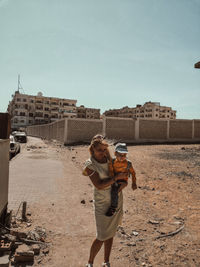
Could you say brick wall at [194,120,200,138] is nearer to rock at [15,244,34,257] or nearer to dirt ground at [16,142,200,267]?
dirt ground at [16,142,200,267]

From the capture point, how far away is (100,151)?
2240mm

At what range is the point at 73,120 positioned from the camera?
64.2ft

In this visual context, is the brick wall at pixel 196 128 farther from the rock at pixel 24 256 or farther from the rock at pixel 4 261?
the rock at pixel 4 261

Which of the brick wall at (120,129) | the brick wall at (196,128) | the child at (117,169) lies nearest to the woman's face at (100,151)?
the child at (117,169)

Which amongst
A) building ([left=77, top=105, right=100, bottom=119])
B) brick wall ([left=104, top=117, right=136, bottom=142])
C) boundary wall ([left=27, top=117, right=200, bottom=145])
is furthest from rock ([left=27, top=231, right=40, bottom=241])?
building ([left=77, top=105, right=100, bottom=119])

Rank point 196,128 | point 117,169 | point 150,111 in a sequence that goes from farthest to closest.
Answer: point 150,111 < point 196,128 < point 117,169

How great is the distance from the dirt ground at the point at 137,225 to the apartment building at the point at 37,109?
63.7 meters

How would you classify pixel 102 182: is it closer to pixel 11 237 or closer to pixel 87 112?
pixel 11 237

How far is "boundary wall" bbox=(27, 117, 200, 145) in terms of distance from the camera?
64.4ft

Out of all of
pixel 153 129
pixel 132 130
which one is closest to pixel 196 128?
pixel 153 129

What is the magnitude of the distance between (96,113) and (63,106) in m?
19.4

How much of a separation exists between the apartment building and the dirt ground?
6369 cm

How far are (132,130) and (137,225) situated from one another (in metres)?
17.4

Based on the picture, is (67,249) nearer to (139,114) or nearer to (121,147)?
(121,147)
